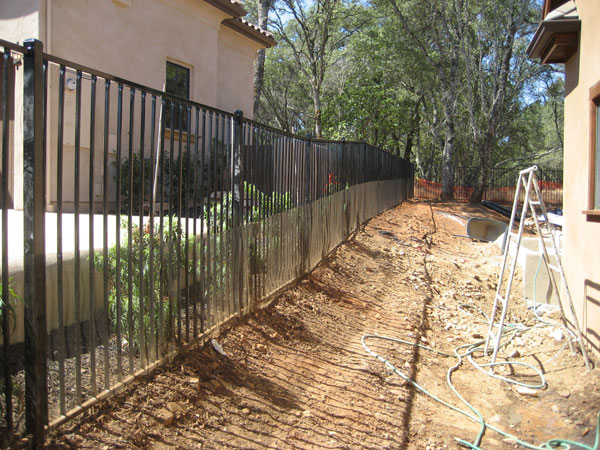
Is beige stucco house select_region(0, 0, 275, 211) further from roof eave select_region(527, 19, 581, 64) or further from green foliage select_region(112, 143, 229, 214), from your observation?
roof eave select_region(527, 19, 581, 64)

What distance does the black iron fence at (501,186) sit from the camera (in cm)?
2628

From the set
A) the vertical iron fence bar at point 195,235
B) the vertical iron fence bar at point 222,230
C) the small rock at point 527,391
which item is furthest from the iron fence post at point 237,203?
the small rock at point 527,391

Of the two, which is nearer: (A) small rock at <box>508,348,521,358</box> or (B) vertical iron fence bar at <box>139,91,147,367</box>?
(B) vertical iron fence bar at <box>139,91,147,367</box>

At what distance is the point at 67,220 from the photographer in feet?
19.8

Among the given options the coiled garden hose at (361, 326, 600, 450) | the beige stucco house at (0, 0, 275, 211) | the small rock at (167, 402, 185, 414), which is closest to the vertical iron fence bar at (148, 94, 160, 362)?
the small rock at (167, 402, 185, 414)

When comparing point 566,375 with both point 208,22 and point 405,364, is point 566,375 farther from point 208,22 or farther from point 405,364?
point 208,22

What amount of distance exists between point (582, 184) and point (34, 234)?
547cm

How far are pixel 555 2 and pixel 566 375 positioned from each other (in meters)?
4.96

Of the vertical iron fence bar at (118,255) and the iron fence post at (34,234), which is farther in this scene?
the vertical iron fence bar at (118,255)

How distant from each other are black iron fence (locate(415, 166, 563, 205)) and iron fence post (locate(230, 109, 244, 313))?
22027 mm

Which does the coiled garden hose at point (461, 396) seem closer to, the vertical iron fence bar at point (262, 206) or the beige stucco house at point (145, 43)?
the vertical iron fence bar at point (262, 206)

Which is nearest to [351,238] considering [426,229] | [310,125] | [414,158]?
[426,229]

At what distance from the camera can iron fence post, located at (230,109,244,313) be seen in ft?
15.4

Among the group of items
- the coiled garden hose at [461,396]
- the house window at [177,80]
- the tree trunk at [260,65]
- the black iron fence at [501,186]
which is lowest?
the coiled garden hose at [461,396]
